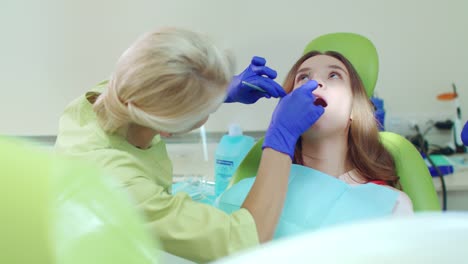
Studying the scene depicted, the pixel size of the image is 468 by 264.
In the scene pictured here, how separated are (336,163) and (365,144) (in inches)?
4.5

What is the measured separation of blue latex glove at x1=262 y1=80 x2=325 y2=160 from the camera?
3.56 ft

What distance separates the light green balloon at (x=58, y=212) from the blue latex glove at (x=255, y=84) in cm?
90

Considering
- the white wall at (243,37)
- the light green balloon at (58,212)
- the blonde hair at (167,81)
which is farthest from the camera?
the white wall at (243,37)

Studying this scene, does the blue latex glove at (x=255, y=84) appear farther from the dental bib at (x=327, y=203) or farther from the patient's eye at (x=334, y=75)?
the dental bib at (x=327, y=203)

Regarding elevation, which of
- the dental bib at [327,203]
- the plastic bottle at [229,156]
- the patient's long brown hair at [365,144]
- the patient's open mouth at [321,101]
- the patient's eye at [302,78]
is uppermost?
the patient's eye at [302,78]

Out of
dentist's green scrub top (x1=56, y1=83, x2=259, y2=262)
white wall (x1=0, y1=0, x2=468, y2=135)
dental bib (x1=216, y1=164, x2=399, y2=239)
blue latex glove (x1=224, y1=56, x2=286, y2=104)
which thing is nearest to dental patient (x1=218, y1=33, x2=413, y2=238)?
dental bib (x1=216, y1=164, x2=399, y2=239)

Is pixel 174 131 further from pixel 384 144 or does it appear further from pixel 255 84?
pixel 384 144

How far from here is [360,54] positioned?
1.42 meters

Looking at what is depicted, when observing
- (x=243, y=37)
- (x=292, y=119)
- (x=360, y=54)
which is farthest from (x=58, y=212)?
(x=243, y=37)

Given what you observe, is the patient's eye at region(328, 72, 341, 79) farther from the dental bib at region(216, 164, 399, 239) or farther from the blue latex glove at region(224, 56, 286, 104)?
the dental bib at region(216, 164, 399, 239)

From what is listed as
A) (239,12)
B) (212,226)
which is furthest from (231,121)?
(212,226)

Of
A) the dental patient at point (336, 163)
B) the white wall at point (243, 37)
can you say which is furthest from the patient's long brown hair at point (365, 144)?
the white wall at point (243, 37)

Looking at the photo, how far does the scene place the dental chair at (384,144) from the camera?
1.25 m

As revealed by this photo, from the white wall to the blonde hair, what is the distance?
88 centimetres
